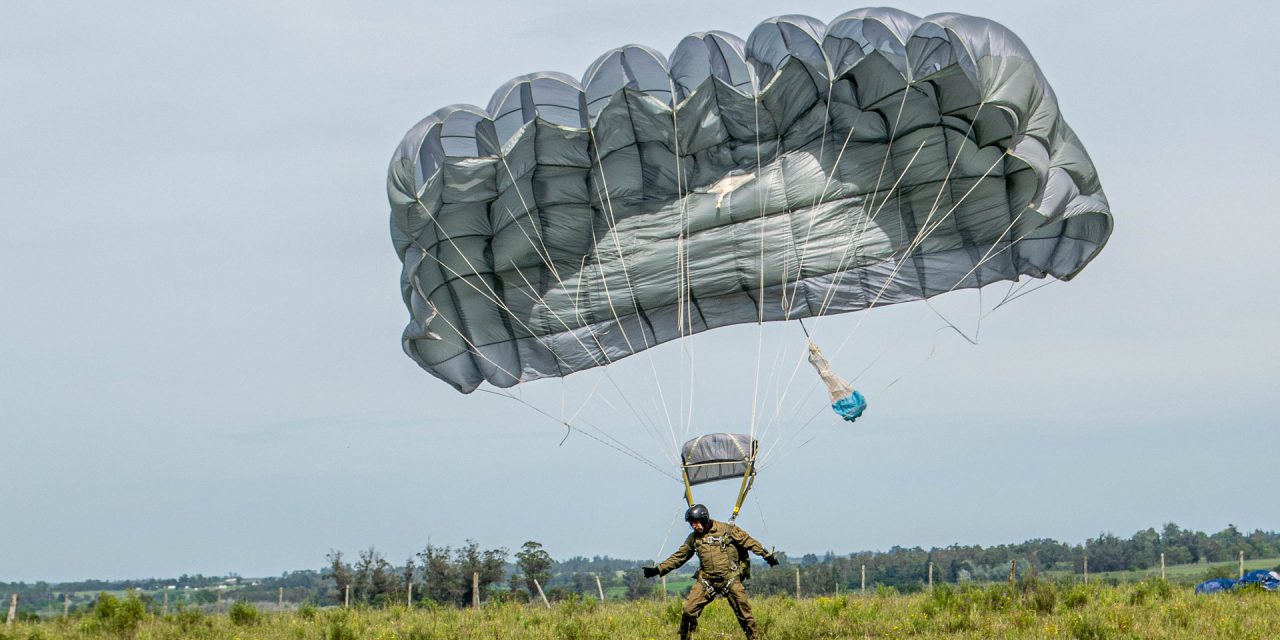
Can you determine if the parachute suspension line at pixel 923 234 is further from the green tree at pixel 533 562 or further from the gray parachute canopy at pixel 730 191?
the green tree at pixel 533 562

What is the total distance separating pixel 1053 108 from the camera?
37.6ft

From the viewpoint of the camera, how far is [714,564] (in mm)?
9398

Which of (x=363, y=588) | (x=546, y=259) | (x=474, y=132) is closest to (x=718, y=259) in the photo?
(x=546, y=259)

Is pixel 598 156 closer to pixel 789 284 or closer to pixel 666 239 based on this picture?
pixel 666 239

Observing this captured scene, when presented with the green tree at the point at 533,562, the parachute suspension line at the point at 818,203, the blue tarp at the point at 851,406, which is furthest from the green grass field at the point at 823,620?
the green tree at the point at 533,562

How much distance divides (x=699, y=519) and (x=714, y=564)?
404 millimetres

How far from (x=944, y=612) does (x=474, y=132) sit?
6.32 m

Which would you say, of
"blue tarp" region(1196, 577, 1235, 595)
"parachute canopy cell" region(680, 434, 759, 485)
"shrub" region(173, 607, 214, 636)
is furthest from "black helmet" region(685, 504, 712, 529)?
"blue tarp" region(1196, 577, 1235, 595)

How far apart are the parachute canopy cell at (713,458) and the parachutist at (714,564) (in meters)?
1.74

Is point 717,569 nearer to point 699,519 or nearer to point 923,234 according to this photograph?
point 699,519

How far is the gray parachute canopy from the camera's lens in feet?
37.6

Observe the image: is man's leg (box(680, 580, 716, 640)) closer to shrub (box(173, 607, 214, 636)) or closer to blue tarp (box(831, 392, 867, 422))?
blue tarp (box(831, 392, 867, 422))

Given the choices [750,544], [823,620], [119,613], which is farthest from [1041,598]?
[119,613]

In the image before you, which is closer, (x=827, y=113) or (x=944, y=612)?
(x=944, y=612)
